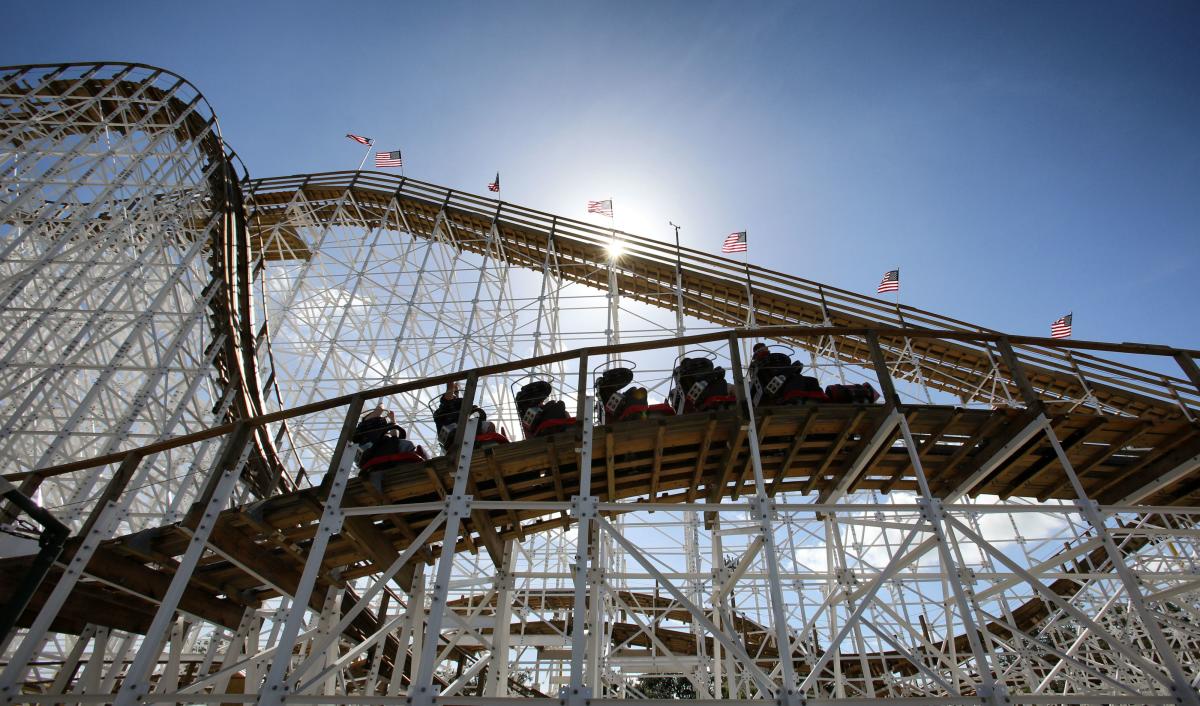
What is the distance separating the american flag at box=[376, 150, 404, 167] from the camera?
14672mm

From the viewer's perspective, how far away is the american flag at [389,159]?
1467 cm

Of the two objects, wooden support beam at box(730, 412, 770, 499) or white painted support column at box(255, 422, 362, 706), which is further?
wooden support beam at box(730, 412, 770, 499)

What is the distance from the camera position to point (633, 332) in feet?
39.7

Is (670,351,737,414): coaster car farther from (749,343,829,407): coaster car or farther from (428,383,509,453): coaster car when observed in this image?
(428,383,509,453): coaster car

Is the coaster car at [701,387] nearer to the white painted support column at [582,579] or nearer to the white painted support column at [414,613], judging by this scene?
the white painted support column at [582,579]

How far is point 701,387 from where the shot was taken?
19.4 feet

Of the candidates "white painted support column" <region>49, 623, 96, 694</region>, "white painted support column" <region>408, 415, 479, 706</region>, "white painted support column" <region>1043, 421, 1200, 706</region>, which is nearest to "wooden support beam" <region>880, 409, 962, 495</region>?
"white painted support column" <region>1043, 421, 1200, 706</region>

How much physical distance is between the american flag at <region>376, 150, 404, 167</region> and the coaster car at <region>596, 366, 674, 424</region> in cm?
1054

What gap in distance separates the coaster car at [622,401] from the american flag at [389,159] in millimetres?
10542

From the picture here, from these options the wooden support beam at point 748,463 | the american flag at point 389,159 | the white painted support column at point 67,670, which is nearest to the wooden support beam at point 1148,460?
the wooden support beam at point 748,463

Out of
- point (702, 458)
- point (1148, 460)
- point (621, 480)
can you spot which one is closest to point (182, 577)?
point (621, 480)

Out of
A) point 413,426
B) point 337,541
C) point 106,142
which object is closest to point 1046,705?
point 337,541

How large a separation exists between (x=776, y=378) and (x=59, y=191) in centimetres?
1182

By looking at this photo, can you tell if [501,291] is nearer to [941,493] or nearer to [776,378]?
[776,378]
